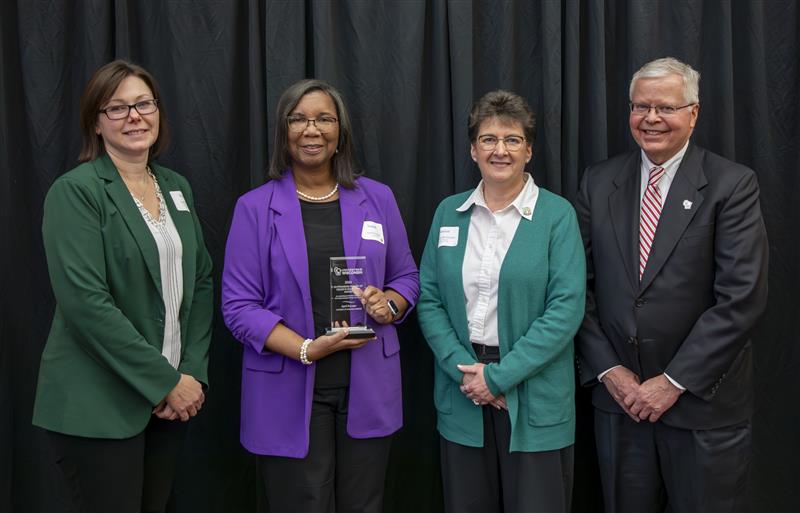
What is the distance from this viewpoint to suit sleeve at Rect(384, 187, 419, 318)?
2740mm

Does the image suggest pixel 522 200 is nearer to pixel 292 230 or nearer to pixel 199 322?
pixel 292 230

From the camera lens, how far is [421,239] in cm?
335

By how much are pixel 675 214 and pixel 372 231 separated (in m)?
1.07

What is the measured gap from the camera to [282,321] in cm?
254

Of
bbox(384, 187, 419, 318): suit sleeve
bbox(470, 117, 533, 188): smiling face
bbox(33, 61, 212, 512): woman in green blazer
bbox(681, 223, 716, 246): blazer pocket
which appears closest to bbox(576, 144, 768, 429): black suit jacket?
bbox(681, 223, 716, 246): blazer pocket

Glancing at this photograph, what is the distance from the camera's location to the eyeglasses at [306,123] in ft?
8.55

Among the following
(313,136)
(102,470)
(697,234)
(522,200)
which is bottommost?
(102,470)

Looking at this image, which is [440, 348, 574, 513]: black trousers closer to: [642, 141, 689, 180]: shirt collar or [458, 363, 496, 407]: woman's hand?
[458, 363, 496, 407]: woman's hand

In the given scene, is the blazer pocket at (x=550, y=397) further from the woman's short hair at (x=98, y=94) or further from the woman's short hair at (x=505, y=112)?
the woman's short hair at (x=98, y=94)

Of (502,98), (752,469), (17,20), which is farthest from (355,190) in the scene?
(752,469)

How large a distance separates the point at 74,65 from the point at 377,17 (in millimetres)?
1329

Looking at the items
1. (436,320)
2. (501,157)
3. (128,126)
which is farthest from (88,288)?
(501,157)

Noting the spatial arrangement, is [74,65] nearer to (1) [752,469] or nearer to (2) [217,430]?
(2) [217,430]

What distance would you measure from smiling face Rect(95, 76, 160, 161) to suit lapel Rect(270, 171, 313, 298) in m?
0.48
